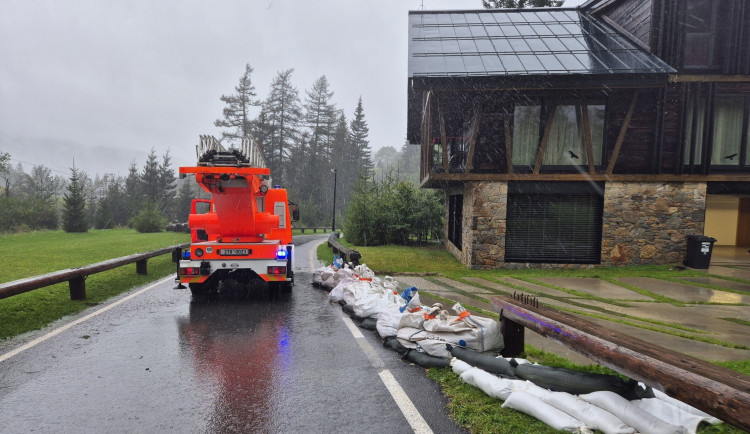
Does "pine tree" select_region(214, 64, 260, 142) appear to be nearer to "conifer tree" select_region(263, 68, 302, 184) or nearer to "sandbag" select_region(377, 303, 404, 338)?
"conifer tree" select_region(263, 68, 302, 184)

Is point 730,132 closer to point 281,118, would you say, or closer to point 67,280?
point 67,280

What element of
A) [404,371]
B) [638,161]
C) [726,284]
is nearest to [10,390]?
[404,371]

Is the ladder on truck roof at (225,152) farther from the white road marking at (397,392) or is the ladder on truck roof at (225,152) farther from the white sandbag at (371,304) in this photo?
the white road marking at (397,392)

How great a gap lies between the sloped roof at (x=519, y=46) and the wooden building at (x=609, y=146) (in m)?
0.13

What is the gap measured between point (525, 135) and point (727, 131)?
709 cm

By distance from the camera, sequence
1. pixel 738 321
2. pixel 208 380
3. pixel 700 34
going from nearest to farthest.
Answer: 1. pixel 208 380
2. pixel 738 321
3. pixel 700 34

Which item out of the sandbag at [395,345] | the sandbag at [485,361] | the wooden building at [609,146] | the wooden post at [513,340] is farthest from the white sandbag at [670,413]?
the wooden building at [609,146]

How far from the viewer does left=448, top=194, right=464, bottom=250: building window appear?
1769cm

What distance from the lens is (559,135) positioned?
14055mm

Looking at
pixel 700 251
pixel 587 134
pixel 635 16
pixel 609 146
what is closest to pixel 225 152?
pixel 587 134

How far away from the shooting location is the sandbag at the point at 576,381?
3.22 m

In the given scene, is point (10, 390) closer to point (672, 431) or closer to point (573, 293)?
point (672, 431)

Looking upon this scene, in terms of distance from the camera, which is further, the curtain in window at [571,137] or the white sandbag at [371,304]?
the curtain in window at [571,137]

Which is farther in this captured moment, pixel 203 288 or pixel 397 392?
pixel 203 288
